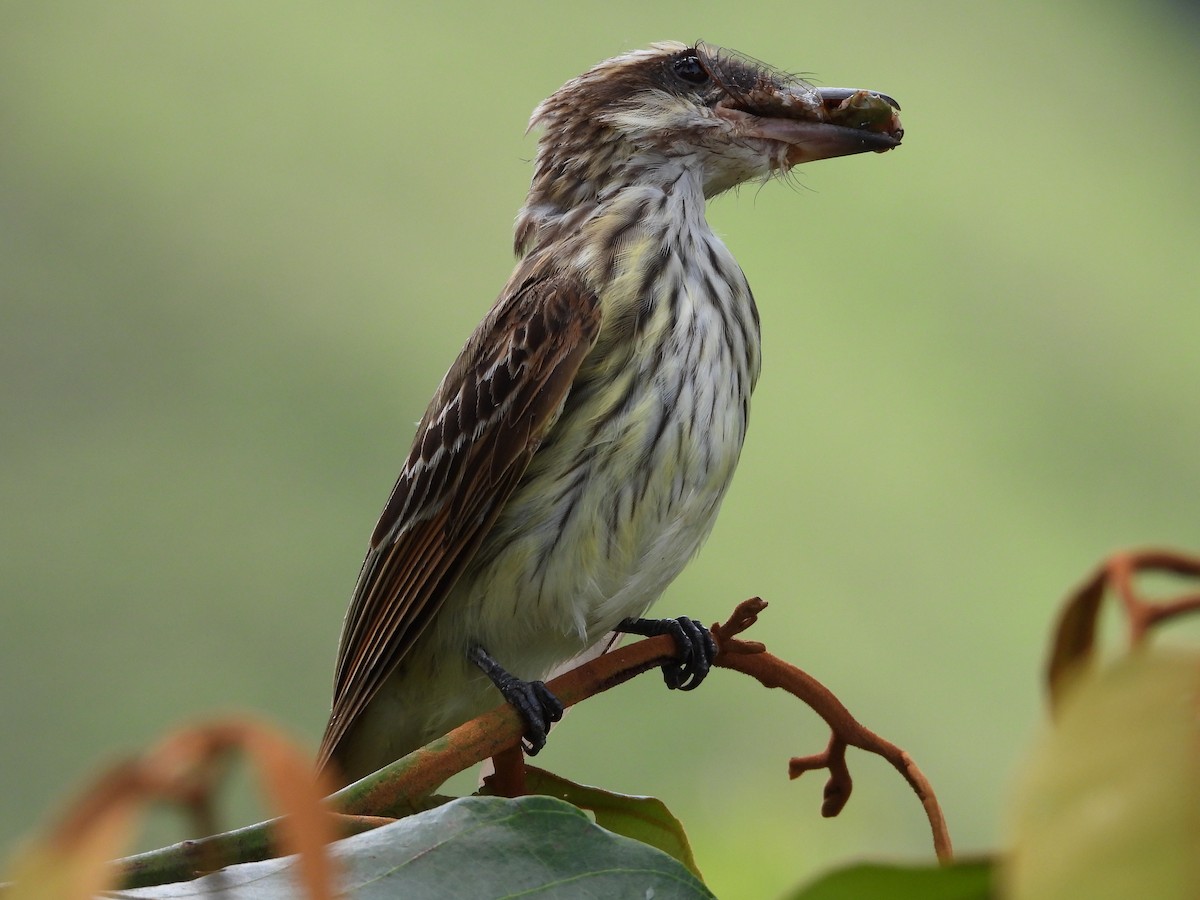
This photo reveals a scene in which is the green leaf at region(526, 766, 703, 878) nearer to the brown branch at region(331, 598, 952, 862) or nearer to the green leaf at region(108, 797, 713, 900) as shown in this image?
the brown branch at region(331, 598, 952, 862)

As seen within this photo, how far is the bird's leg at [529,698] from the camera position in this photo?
59.2 inches

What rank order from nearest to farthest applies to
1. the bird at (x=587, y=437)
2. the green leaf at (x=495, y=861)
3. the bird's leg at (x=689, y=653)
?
1. the green leaf at (x=495, y=861)
2. the bird's leg at (x=689, y=653)
3. the bird at (x=587, y=437)

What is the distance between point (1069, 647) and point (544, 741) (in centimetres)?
125

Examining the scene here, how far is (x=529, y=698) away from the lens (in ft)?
5.25

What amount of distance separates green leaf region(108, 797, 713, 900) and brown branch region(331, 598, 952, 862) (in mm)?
127

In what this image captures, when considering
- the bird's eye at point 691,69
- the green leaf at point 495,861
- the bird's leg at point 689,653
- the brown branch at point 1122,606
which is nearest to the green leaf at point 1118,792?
the brown branch at point 1122,606

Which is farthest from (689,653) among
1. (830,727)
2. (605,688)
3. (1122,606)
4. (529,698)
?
(1122,606)

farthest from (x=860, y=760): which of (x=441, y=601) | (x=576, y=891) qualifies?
(x=576, y=891)

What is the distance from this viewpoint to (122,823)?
254 millimetres

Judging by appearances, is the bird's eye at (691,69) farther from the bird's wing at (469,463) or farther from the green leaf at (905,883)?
the green leaf at (905,883)

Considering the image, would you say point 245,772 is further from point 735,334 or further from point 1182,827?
point 735,334

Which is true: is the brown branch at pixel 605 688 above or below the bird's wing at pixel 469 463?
below

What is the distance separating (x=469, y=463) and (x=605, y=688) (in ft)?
2.43

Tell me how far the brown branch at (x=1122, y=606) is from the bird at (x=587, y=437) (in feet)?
3.85
